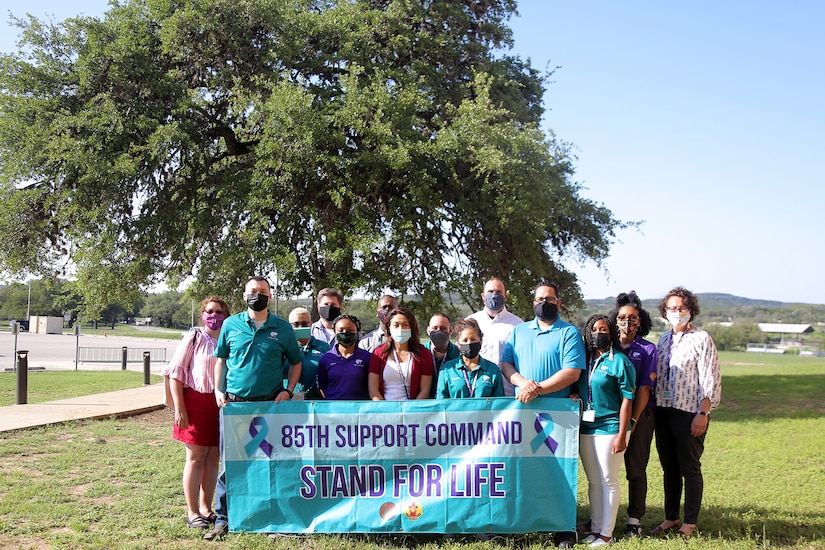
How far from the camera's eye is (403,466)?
19.6ft

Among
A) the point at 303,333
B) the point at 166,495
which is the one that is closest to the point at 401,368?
the point at 303,333

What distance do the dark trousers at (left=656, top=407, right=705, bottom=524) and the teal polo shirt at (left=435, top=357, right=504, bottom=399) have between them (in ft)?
4.86

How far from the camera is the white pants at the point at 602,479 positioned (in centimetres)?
564

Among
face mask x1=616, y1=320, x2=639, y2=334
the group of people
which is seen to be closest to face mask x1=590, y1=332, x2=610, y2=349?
the group of people

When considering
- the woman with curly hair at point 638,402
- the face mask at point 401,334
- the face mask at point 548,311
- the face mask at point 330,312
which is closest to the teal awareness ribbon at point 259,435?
the face mask at point 401,334

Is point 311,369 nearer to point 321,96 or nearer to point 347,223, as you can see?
point 347,223

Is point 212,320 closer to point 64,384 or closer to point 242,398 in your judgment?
point 242,398

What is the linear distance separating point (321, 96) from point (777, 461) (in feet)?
36.7

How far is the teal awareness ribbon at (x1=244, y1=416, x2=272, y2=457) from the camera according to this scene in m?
6.09

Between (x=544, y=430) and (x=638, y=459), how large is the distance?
91cm

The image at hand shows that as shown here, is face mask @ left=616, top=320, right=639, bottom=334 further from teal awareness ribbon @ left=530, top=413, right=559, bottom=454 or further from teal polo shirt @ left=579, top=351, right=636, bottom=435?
teal awareness ribbon @ left=530, top=413, right=559, bottom=454

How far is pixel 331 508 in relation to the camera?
5984 millimetres

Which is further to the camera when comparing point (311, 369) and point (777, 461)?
point (777, 461)

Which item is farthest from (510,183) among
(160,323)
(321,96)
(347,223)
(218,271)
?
(160,323)
